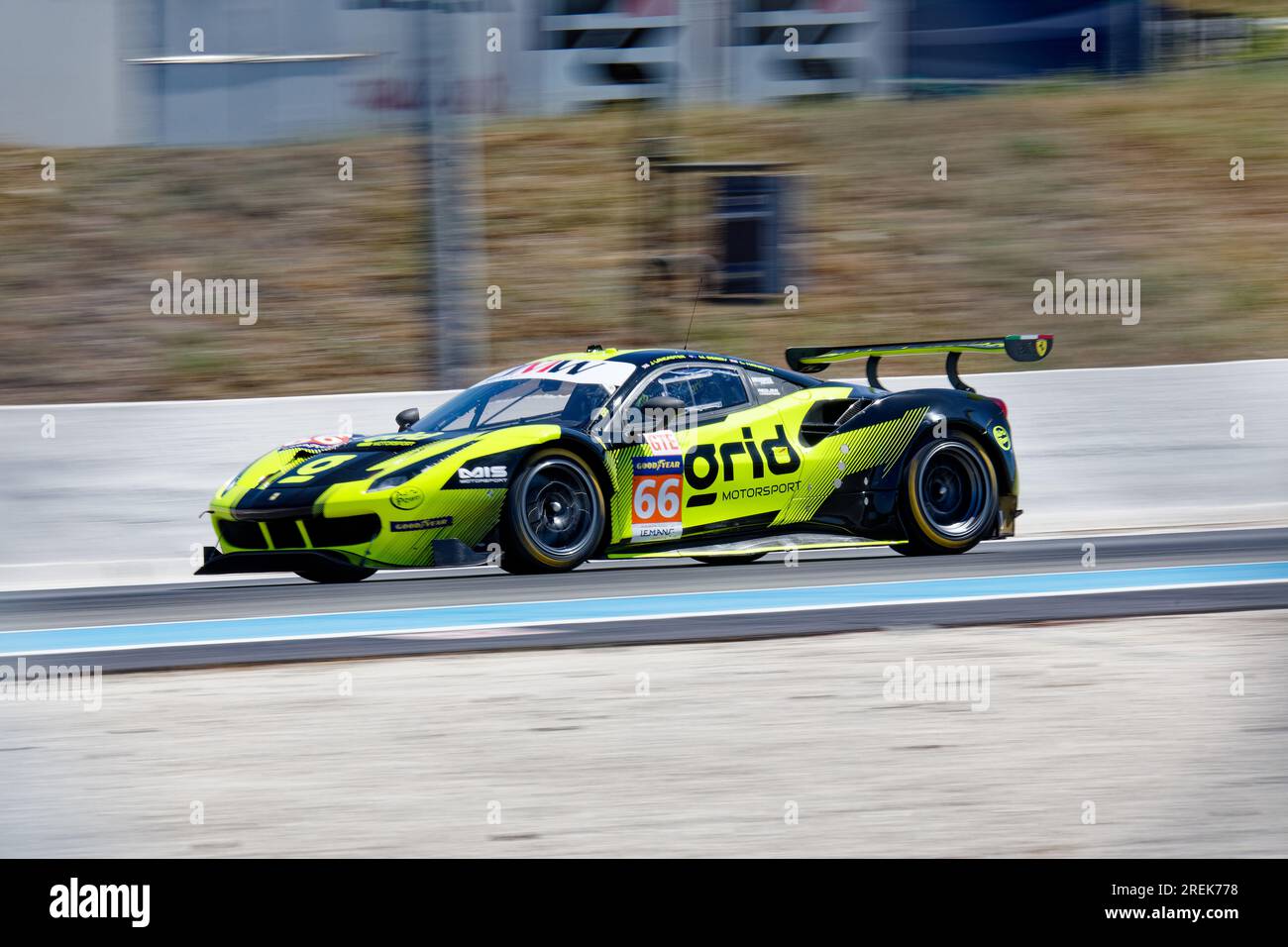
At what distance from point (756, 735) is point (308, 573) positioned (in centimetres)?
470

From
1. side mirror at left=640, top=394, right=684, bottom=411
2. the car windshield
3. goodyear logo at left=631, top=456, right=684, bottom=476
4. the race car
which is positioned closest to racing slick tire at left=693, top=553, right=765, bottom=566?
the race car

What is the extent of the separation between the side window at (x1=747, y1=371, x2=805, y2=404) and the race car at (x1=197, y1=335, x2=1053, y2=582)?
0.01m

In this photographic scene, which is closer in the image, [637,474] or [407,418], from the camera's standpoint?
[637,474]

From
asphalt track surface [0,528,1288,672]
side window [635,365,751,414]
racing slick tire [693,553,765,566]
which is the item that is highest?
side window [635,365,751,414]

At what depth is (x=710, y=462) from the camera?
10.6 meters

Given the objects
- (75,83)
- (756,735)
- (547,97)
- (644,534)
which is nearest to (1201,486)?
(644,534)

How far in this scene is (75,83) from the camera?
21422 millimetres

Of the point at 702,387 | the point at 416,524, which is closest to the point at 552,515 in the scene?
the point at 416,524

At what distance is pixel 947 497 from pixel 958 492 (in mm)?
91

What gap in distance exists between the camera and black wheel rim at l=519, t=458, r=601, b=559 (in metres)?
10.1
